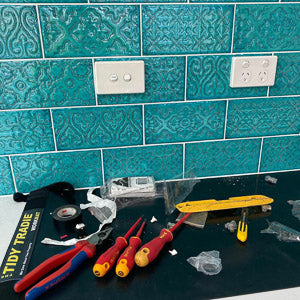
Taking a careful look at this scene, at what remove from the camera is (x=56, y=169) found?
92cm

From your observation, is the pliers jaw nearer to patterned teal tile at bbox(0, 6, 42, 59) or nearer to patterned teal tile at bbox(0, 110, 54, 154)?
patterned teal tile at bbox(0, 110, 54, 154)

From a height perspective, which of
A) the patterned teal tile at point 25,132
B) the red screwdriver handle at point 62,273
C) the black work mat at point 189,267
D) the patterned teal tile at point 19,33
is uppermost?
the patterned teal tile at point 19,33

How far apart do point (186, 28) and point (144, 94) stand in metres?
0.23

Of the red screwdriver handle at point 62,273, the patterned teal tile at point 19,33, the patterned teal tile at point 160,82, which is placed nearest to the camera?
the red screwdriver handle at point 62,273

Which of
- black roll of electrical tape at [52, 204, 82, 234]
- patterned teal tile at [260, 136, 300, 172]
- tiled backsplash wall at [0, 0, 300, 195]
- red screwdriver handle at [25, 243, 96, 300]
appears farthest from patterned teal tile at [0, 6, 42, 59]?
patterned teal tile at [260, 136, 300, 172]

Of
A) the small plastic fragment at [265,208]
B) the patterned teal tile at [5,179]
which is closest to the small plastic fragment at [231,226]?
the small plastic fragment at [265,208]

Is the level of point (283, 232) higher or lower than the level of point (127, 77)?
lower

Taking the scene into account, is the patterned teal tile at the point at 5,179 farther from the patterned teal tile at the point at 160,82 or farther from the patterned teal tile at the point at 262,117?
the patterned teal tile at the point at 262,117

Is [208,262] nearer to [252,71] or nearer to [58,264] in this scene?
[58,264]

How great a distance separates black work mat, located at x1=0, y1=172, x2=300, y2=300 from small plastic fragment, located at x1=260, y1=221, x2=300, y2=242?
1 centimetres

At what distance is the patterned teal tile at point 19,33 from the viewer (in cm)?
76

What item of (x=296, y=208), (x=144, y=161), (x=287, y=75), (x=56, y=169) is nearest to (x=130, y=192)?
(x=144, y=161)

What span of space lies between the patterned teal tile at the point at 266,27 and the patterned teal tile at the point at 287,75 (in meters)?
0.03

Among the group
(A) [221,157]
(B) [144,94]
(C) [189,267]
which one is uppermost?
(B) [144,94]
